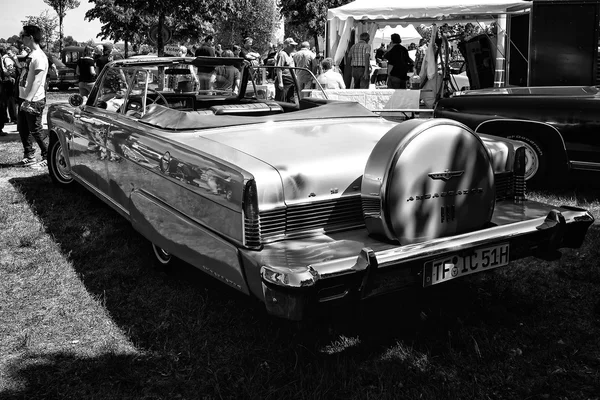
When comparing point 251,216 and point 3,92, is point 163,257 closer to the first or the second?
point 251,216

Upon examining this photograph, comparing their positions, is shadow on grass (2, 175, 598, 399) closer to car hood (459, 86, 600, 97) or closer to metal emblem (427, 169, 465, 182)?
metal emblem (427, 169, 465, 182)

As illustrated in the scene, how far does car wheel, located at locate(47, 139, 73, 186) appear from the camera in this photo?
6840mm

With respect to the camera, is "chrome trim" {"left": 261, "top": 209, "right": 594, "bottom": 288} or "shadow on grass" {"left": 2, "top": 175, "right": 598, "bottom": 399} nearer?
"chrome trim" {"left": 261, "top": 209, "right": 594, "bottom": 288}

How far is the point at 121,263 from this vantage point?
4.57 meters

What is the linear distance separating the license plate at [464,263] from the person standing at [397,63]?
1145 cm

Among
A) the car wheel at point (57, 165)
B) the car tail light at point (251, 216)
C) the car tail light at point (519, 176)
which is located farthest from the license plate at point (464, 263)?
the car wheel at point (57, 165)

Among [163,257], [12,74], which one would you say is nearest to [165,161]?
[163,257]

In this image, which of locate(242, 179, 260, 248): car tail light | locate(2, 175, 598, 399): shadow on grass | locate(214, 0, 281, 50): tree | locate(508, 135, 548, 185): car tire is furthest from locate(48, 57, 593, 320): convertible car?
locate(214, 0, 281, 50): tree

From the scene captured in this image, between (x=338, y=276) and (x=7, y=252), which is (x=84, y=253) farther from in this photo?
(x=338, y=276)

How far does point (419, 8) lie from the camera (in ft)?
43.1

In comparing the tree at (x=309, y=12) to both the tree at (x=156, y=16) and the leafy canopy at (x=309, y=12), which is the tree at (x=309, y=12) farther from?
the tree at (x=156, y=16)

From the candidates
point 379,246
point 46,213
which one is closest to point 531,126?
point 379,246

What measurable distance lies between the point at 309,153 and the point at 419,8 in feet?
35.3

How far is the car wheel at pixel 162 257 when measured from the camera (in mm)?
4145
